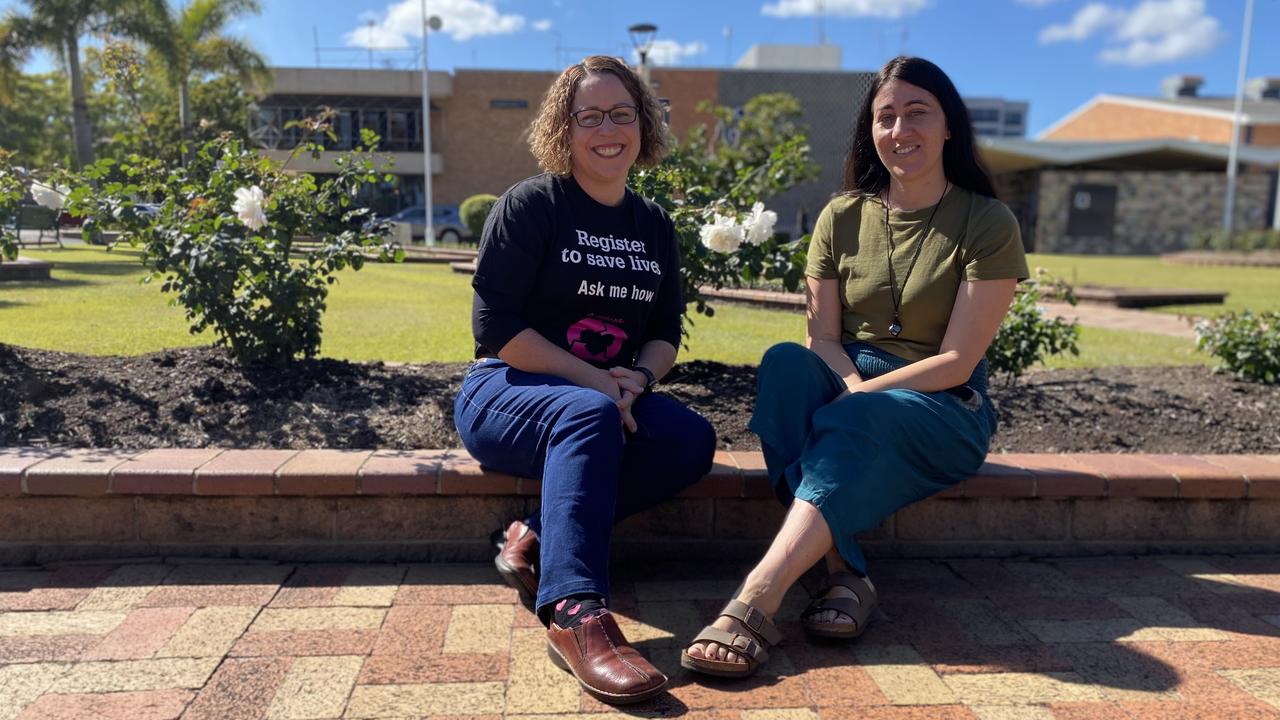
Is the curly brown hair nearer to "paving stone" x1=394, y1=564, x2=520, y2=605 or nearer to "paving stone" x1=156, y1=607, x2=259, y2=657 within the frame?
"paving stone" x1=394, y1=564, x2=520, y2=605

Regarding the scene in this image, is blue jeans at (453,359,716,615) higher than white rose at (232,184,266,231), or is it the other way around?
white rose at (232,184,266,231)

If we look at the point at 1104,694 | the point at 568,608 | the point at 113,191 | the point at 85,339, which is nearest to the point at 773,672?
the point at 568,608

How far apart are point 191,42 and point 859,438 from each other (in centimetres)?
2382

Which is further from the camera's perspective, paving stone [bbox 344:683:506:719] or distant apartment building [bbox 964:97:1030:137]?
distant apartment building [bbox 964:97:1030:137]

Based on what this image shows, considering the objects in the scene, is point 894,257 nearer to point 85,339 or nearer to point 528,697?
point 528,697

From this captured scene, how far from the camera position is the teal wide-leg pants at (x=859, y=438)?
A: 2.18 m

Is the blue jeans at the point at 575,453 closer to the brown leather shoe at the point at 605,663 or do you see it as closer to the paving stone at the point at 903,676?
the brown leather shoe at the point at 605,663

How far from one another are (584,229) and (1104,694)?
167 centimetres

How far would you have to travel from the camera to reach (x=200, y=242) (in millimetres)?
3316

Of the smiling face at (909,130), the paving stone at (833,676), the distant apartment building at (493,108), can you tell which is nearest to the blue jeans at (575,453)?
the paving stone at (833,676)

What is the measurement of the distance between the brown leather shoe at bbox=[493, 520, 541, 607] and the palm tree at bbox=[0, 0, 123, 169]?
64.1 feet

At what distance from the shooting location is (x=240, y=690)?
6.08 feet

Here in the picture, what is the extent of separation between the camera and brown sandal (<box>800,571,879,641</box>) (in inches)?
83.7

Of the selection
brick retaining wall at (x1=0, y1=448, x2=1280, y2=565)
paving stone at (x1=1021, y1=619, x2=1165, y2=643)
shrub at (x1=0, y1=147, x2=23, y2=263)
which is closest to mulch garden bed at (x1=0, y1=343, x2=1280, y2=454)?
brick retaining wall at (x1=0, y1=448, x2=1280, y2=565)
